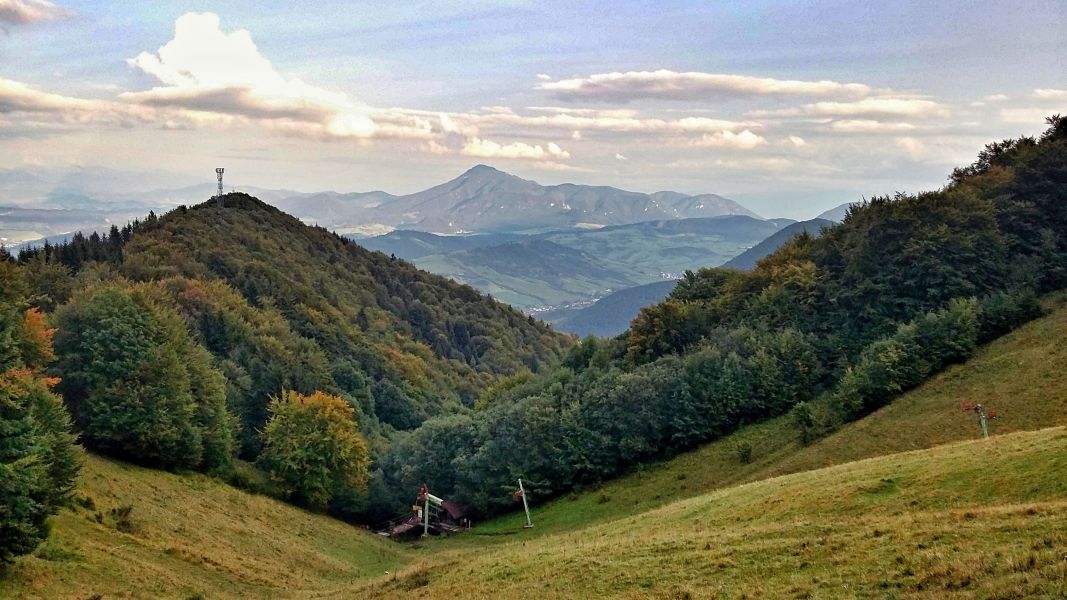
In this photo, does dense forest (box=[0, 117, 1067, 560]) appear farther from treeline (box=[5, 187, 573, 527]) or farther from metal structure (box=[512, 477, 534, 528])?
metal structure (box=[512, 477, 534, 528])

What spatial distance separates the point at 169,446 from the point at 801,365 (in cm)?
5054

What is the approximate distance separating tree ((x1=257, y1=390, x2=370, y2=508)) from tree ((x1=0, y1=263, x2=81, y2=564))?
2615 cm

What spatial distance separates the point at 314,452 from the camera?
7006 cm

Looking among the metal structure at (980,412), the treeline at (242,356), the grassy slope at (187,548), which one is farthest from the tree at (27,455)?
the metal structure at (980,412)

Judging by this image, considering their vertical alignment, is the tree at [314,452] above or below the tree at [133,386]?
below

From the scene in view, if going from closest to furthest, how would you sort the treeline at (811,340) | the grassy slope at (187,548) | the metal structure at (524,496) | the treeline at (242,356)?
1. the grassy slope at (187,548)
2. the treeline at (242,356)
3. the metal structure at (524,496)
4. the treeline at (811,340)

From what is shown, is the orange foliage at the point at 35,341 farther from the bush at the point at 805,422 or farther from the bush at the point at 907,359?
the bush at the point at 907,359

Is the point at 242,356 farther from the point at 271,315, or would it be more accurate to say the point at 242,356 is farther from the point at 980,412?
the point at 980,412

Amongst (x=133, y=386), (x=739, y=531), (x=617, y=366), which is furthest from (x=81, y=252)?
(x=739, y=531)

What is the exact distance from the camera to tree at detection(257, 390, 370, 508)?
69.1 metres

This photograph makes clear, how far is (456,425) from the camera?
263 ft

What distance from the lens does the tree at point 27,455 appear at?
94.7 ft

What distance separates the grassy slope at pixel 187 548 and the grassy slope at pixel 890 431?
12.4 meters

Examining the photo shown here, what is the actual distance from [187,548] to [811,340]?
53.7 metres
